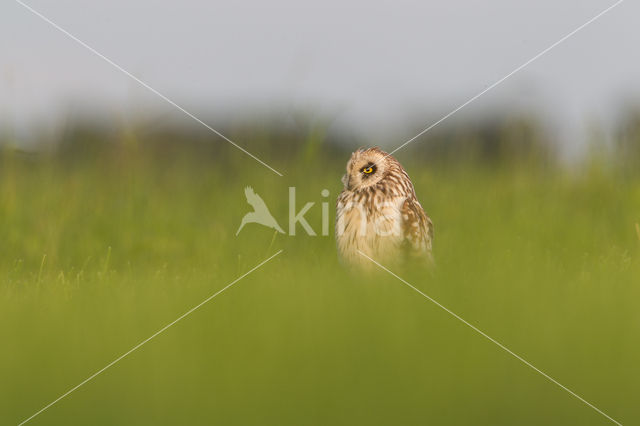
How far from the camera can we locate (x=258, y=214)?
7219 mm

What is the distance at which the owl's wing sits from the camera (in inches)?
233

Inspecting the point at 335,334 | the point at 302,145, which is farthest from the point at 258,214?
the point at 335,334

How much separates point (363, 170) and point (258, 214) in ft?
4.56

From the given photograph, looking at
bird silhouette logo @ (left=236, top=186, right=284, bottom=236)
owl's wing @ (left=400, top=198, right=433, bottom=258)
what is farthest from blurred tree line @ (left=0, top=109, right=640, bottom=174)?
owl's wing @ (left=400, top=198, right=433, bottom=258)

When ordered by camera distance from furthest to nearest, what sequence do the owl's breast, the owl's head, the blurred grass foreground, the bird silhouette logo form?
the bird silhouette logo < the owl's head < the owl's breast < the blurred grass foreground

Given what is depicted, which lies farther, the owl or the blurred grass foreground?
the owl

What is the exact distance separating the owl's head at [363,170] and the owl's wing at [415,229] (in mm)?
360

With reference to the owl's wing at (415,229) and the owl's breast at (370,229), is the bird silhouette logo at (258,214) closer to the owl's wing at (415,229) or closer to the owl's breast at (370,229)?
the owl's breast at (370,229)

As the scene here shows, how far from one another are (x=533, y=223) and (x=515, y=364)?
3.81 metres

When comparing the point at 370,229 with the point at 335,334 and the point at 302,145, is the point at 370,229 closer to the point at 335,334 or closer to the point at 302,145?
the point at 302,145

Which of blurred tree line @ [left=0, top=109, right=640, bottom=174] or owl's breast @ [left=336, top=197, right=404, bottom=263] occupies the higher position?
blurred tree line @ [left=0, top=109, right=640, bottom=174]

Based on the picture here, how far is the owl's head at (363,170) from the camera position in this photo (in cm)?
630

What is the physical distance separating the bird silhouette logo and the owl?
0.87 metres

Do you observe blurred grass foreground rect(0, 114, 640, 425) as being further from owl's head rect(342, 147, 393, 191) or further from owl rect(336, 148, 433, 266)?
owl's head rect(342, 147, 393, 191)
